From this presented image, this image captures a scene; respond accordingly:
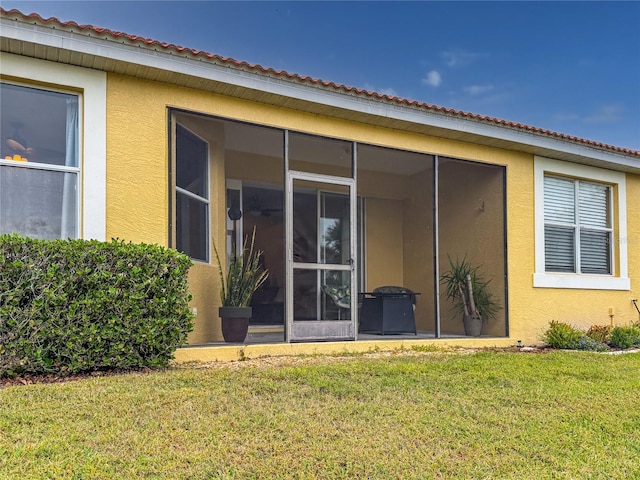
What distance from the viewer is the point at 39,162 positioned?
18.9 ft

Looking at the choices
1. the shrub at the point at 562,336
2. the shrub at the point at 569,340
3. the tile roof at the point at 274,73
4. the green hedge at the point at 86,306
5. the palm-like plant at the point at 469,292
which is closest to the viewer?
the green hedge at the point at 86,306

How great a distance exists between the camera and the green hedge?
196 inches

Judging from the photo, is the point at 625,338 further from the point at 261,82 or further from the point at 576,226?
the point at 261,82

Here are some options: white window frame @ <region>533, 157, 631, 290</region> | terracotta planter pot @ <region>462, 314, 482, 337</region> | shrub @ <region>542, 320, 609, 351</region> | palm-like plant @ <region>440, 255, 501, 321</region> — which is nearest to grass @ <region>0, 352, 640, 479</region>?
shrub @ <region>542, 320, 609, 351</region>

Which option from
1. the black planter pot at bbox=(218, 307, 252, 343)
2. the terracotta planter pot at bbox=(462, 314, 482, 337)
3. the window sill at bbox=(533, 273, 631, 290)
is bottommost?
the terracotta planter pot at bbox=(462, 314, 482, 337)

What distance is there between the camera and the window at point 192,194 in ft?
22.7

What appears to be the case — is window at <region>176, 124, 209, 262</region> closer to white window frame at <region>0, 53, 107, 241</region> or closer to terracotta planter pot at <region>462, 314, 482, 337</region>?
white window frame at <region>0, 53, 107, 241</region>

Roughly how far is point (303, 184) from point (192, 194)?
1.47m

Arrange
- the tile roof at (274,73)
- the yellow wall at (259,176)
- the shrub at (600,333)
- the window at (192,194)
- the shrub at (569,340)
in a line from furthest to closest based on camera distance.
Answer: the shrub at (600,333) < the shrub at (569,340) < the window at (192,194) < the yellow wall at (259,176) < the tile roof at (274,73)

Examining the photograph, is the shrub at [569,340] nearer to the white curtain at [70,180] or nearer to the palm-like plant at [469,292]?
the palm-like plant at [469,292]

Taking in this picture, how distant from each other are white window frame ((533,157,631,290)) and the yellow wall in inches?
5.2

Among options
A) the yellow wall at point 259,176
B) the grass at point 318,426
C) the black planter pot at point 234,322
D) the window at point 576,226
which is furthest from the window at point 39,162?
the window at point 576,226

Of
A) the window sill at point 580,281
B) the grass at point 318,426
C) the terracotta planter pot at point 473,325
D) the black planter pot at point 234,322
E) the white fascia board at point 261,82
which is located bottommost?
the grass at point 318,426

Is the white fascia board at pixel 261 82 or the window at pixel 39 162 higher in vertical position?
the white fascia board at pixel 261 82
